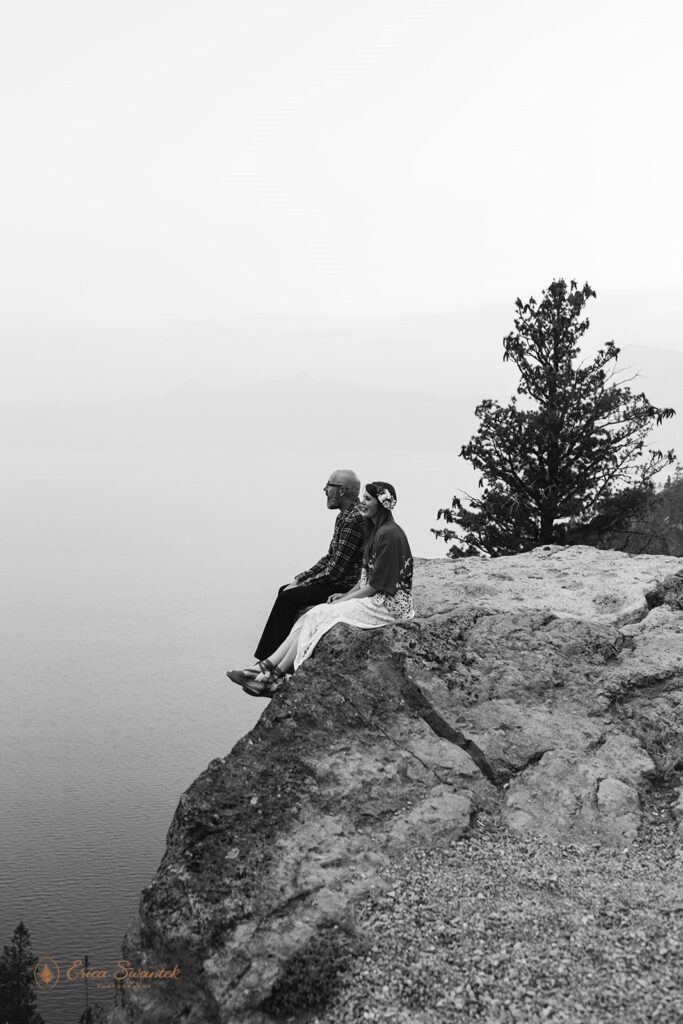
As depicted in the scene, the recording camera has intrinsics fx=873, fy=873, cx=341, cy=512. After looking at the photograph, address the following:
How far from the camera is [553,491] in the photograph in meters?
26.3

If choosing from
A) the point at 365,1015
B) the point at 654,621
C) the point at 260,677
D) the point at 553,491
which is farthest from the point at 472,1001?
the point at 553,491

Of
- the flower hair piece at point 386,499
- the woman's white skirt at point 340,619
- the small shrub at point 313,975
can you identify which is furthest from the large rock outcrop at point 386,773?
the flower hair piece at point 386,499

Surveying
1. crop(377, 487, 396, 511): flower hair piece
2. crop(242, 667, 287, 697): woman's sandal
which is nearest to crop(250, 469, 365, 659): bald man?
crop(242, 667, 287, 697): woman's sandal

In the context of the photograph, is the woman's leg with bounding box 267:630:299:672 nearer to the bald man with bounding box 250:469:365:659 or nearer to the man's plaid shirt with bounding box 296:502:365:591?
the bald man with bounding box 250:469:365:659

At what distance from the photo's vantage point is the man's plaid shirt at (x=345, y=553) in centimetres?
1034

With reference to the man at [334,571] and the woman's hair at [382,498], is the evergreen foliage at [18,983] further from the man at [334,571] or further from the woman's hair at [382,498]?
the woman's hair at [382,498]

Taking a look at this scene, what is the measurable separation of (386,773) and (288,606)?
265 centimetres

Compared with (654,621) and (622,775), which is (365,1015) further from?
(654,621)

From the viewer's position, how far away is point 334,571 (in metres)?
10.5

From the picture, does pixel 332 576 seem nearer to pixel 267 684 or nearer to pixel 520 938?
pixel 267 684

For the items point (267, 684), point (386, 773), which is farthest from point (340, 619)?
point (386, 773)

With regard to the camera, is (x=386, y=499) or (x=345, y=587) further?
(x=345, y=587)

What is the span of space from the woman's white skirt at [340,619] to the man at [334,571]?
739 millimetres

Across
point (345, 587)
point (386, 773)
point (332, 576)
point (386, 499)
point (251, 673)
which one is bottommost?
point (386, 773)
